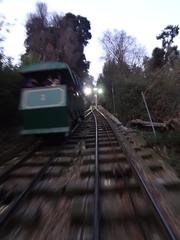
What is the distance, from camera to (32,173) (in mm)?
7254

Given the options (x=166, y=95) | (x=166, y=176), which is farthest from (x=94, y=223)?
(x=166, y=95)

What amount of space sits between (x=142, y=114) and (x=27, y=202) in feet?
47.0

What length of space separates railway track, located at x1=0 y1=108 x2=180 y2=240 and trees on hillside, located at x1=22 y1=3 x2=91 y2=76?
31.4 m

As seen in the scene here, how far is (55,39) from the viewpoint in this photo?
4247cm

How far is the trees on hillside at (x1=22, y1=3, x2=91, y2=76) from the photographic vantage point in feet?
133

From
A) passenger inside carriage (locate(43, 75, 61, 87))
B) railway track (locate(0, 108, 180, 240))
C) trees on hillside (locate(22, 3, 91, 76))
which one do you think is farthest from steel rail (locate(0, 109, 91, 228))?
trees on hillside (locate(22, 3, 91, 76))

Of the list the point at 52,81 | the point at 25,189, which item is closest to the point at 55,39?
the point at 52,81

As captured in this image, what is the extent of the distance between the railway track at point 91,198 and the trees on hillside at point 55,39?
3141 centimetres

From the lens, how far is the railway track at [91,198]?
4.28m

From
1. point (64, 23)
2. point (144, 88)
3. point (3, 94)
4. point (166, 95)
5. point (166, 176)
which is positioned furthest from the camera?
point (64, 23)

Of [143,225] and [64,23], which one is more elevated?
[64,23]

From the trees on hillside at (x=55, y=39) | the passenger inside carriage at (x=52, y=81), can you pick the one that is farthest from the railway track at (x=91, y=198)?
the trees on hillside at (x=55, y=39)

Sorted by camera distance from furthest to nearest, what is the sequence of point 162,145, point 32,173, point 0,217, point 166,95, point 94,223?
point 166,95 → point 162,145 → point 32,173 → point 0,217 → point 94,223

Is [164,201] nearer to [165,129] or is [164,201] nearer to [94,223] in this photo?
[94,223]
